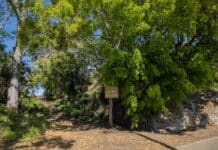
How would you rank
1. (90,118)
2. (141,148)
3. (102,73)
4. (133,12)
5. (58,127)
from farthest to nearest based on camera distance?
(90,118) < (58,127) < (102,73) < (133,12) < (141,148)

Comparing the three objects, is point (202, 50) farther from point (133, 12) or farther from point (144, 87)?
point (133, 12)

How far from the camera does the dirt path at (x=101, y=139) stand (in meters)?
13.2

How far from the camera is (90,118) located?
1941 cm

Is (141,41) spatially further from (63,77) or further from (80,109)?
(63,77)

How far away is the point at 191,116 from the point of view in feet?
60.6

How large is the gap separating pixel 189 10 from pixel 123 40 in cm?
256

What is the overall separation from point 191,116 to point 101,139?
5826 millimetres

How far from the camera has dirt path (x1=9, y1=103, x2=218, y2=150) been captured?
1320 centimetres

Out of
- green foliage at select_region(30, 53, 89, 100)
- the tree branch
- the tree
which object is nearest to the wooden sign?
the tree

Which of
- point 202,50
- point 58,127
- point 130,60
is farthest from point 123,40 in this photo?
point 58,127

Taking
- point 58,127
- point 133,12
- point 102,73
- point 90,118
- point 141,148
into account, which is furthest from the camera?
point 90,118

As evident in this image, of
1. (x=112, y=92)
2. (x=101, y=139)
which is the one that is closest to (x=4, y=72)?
(x=112, y=92)

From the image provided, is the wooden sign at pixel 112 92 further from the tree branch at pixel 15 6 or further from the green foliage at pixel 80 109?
the tree branch at pixel 15 6

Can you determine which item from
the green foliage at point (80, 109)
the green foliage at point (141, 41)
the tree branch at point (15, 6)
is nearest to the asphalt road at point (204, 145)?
the green foliage at point (141, 41)
